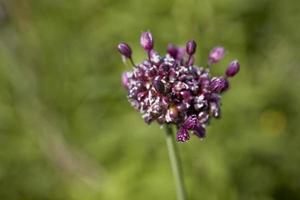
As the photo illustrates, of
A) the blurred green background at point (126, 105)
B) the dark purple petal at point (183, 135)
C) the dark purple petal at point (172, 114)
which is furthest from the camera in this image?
the blurred green background at point (126, 105)

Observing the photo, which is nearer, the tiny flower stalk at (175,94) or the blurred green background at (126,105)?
the tiny flower stalk at (175,94)

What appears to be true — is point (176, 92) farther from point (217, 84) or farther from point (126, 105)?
point (126, 105)

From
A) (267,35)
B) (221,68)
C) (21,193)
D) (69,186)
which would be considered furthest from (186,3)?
(21,193)

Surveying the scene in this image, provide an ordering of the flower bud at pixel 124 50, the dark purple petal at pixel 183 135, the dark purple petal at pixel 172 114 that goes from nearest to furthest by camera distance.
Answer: the dark purple petal at pixel 183 135
the dark purple petal at pixel 172 114
the flower bud at pixel 124 50

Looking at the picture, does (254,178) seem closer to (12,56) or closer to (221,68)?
(221,68)

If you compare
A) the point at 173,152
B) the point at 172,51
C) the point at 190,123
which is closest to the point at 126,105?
the point at 172,51

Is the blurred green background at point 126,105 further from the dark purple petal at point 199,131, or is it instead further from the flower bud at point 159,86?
the flower bud at point 159,86

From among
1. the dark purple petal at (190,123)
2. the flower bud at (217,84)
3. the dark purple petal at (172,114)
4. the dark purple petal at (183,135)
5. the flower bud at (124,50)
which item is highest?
the flower bud at (124,50)

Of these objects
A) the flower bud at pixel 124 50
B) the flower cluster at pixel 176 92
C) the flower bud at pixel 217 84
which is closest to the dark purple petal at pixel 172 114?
the flower cluster at pixel 176 92
